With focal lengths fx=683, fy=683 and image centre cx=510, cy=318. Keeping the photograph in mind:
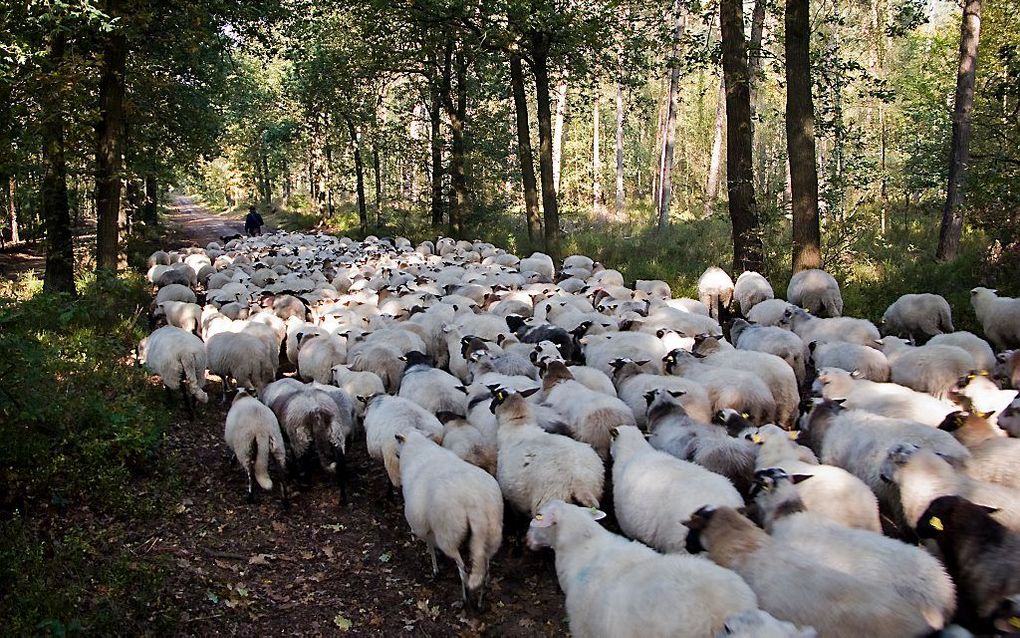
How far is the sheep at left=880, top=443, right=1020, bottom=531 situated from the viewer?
4.87 metres

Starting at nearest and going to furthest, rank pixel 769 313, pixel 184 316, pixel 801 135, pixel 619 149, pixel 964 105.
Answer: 1. pixel 769 313
2. pixel 801 135
3. pixel 184 316
4. pixel 964 105
5. pixel 619 149

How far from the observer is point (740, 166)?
14602 mm

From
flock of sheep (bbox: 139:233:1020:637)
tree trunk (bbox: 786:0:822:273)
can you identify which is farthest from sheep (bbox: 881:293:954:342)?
tree trunk (bbox: 786:0:822:273)

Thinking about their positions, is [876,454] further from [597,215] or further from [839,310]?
[597,215]

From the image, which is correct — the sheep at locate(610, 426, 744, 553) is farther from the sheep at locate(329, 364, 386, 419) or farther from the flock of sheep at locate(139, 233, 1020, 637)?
the sheep at locate(329, 364, 386, 419)

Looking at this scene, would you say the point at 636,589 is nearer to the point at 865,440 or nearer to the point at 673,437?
the point at 673,437

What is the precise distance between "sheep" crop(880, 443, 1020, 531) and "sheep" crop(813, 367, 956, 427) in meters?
1.36

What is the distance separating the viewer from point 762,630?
3.24 metres

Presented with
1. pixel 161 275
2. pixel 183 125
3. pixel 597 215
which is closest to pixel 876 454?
pixel 161 275

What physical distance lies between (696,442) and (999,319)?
7.16 meters

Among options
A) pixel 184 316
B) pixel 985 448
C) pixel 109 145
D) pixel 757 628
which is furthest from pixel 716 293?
pixel 109 145

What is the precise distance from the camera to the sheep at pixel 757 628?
3.23m

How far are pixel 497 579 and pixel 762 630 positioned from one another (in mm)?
3309

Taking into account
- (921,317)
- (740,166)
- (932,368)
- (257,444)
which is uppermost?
(740,166)
